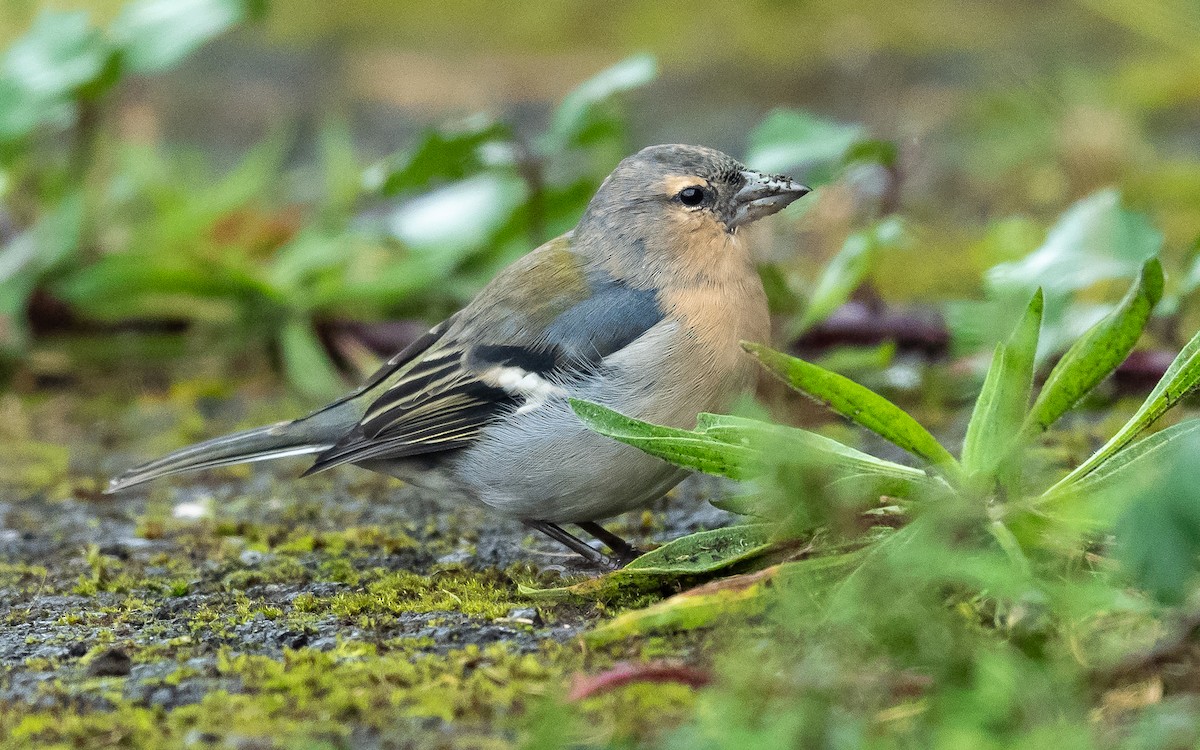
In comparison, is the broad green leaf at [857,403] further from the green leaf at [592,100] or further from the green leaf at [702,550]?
the green leaf at [592,100]

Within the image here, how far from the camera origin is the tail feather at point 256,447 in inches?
156

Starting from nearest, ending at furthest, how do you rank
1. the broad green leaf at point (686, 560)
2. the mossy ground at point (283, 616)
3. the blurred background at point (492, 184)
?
the mossy ground at point (283, 616) → the broad green leaf at point (686, 560) → the blurred background at point (492, 184)

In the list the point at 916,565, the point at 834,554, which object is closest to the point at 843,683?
the point at 916,565

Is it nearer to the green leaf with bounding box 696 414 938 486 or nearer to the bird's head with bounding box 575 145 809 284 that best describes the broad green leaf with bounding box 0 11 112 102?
the bird's head with bounding box 575 145 809 284

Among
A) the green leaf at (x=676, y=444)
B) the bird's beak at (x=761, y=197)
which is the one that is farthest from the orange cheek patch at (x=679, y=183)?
the green leaf at (x=676, y=444)

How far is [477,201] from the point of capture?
17.6 feet

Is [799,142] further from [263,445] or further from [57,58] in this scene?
[57,58]

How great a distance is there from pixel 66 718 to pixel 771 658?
1229mm

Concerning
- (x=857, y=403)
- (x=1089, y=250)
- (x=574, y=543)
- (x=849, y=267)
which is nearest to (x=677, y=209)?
(x=849, y=267)

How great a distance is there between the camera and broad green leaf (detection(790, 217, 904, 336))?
4.16m

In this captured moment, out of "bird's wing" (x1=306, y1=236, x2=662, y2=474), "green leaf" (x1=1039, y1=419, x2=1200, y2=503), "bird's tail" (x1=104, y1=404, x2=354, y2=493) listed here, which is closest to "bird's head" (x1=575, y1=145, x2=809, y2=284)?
"bird's wing" (x1=306, y1=236, x2=662, y2=474)

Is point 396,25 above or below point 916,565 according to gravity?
above

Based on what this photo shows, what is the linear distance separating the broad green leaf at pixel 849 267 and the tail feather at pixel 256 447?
1.55 metres

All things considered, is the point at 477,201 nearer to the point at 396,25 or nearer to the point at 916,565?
the point at 916,565
